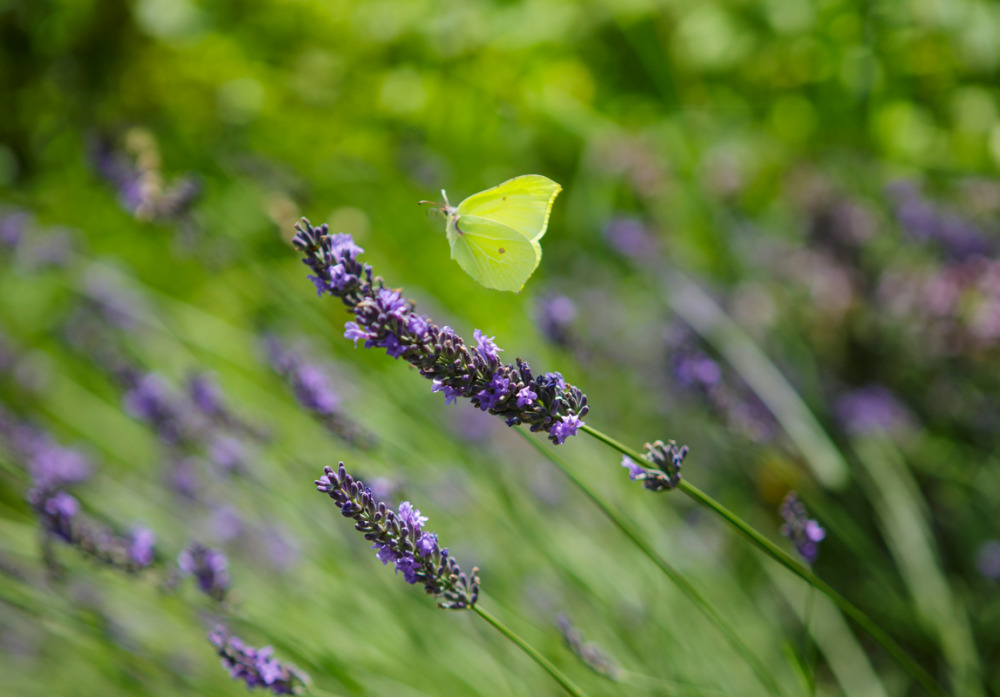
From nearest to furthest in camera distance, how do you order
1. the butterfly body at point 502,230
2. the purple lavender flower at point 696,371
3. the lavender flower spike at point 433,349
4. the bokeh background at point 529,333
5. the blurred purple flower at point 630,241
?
the lavender flower spike at point 433,349
the butterfly body at point 502,230
the purple lavender flower at point 696,371
the bokeh background at point 529,333
the blurred purple flower at point 630,241

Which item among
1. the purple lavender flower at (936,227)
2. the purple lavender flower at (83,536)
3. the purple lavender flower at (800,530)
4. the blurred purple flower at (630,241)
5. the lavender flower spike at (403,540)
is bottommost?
the purple lavender flower at (83,536)

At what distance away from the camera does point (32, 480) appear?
52.2 inches

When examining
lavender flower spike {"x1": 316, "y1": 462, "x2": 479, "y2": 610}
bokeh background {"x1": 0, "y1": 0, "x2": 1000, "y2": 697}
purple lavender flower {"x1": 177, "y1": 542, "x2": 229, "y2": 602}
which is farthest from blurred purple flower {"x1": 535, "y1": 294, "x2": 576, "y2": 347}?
purple lavender flower {"x1": 177, "y1": 542, "x2": 229, "y2": 602}

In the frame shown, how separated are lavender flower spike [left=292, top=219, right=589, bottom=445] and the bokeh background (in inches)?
23.3

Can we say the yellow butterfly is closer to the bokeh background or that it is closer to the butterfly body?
the butterfly body

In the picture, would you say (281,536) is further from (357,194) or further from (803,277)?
(803,277)

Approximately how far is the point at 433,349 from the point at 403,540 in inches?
9.2

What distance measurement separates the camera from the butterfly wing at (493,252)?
1133 mm

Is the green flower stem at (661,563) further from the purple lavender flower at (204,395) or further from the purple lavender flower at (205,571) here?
the purple lavender flower at (204,395)

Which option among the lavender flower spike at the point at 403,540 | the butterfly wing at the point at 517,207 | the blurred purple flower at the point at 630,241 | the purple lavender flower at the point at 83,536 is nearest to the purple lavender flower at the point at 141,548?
the purple lavender flower at the point at 83,536

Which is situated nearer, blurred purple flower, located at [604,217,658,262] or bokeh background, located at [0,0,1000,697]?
bokeh background, located at [0,0,1000,697]

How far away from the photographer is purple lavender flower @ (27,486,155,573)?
1162 millimetres

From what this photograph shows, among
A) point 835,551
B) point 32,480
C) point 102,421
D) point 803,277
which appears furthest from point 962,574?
point 102,421

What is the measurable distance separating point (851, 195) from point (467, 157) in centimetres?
178
